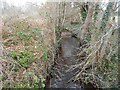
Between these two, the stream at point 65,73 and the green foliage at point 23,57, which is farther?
the stream at point 65,73

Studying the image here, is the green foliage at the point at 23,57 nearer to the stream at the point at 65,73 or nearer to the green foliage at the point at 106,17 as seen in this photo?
the stream at the point at 65,73

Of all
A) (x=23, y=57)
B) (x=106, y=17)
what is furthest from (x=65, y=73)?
(x=106, y=17)

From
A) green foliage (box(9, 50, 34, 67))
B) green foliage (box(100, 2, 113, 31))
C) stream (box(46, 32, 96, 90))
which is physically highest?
green foliage (box(100, 2, 113, 31))

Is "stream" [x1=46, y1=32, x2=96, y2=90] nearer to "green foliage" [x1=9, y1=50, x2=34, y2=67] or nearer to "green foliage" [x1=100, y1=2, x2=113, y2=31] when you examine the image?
"green foliage" [x1=9, y1=50, x2=34, y2=67]

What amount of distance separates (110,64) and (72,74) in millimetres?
1746

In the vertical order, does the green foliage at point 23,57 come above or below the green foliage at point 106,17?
below

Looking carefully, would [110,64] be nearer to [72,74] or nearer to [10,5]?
[72,74]

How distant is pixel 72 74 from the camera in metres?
8.48

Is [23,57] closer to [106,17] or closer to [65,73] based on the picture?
[65,73]

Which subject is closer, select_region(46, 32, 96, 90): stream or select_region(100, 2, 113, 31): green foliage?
select_region(100, 2, 113, 31): green foliage

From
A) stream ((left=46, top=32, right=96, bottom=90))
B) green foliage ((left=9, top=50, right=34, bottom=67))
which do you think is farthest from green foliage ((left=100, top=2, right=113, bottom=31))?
green foliage ((left=9, top=50, right=34, bottom=67))

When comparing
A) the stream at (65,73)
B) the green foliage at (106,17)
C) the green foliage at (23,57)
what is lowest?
the stream at (65,73)

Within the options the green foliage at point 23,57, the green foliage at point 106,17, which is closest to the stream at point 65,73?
the green foliage at point 23,57

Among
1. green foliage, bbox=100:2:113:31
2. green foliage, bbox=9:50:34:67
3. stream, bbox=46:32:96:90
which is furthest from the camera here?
stream, bbox=46:32:96:90
